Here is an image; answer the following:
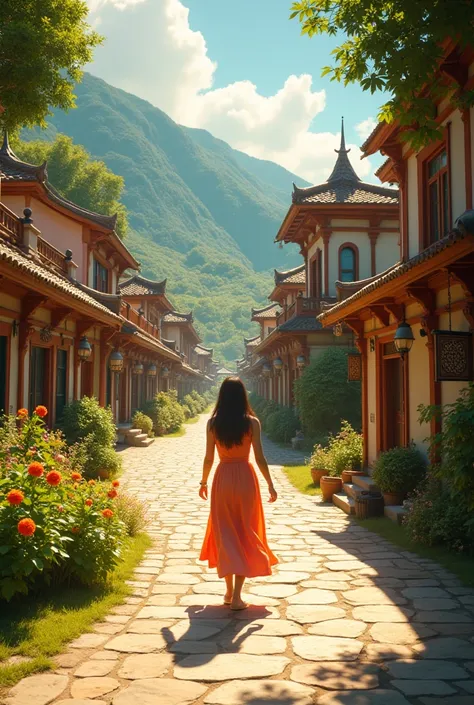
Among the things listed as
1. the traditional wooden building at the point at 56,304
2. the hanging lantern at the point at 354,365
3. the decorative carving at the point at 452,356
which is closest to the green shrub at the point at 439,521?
the decorative carving at the point at 452,356

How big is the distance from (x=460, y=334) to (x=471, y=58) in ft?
11.2

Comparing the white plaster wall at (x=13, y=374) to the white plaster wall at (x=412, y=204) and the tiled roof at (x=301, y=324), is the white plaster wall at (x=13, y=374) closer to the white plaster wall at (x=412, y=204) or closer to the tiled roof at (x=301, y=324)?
the white plaster wall at (x=412, y=204)

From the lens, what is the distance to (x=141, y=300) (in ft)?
111

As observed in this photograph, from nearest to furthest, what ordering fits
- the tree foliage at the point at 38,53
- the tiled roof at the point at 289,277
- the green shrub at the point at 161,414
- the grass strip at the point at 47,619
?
the grass strip at the point at 47,619 < the tree foliage at the point at 38,53 < the green shrub at the point at 161,414 < the tiled roof at the point at 289,277

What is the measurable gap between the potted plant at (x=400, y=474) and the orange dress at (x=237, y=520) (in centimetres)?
437

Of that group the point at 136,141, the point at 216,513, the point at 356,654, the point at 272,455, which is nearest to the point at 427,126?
the point at 216,513

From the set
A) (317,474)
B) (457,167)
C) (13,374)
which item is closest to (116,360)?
(13,374)

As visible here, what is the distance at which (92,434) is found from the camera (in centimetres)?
1271

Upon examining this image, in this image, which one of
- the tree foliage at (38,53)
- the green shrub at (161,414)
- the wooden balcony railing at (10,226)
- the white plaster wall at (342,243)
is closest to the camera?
the tree foliage at (38,53)

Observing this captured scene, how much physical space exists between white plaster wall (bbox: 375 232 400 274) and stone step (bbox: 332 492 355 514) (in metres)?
11.6

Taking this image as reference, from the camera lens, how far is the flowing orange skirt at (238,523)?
538 cm

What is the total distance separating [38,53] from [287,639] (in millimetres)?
8282

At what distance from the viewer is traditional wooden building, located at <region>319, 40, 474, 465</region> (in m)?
7.60

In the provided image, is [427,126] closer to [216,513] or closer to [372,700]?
[216,513]
